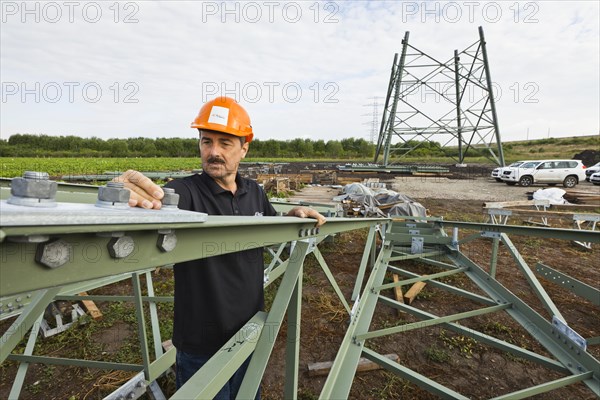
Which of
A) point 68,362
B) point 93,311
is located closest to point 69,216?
point 68,362

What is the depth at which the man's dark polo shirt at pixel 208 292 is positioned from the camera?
5.65ft

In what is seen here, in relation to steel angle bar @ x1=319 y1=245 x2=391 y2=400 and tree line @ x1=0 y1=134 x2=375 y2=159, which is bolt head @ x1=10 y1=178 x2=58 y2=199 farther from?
tree line @ x1=0 y1=134 x2=375 y2=159

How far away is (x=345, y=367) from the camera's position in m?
2.40

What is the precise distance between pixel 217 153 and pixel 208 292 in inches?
34.0

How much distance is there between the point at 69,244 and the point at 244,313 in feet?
4.67

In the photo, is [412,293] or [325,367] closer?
[325,367]

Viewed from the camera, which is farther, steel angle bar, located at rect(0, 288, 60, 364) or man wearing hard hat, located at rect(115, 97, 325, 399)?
steel angle bar, located at rect(0, 288, 60, 364)

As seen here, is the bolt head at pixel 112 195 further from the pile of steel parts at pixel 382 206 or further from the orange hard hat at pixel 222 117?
the pile of steel parts at pixel 382 206

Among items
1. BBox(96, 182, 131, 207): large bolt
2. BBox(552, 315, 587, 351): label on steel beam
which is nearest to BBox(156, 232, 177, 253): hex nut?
BBox(96, 182, 131, 207): large bolt

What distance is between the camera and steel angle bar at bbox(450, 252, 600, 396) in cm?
219

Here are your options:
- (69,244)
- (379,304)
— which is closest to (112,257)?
(69,244)

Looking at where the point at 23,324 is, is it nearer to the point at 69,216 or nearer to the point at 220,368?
the point at 220,368

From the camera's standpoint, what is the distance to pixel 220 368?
4.03 ft

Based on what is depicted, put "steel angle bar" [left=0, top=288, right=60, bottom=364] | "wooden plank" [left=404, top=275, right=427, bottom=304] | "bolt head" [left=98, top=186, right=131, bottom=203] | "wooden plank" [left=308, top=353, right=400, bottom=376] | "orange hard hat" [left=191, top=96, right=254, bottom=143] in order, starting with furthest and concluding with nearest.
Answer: "wooden plank" [left=404, top=275, right=427, bottom=304] < "wooden plank" [left=308, top=353, right=400, bottom=376] < "steel angle bar" [left=0, top=288, right=60, bottom=364] < "orange hard hat" [left=191, top=96, right=254, bottom=143] < "bolt head" [left=98, top=186, right=131, bottom=203]
